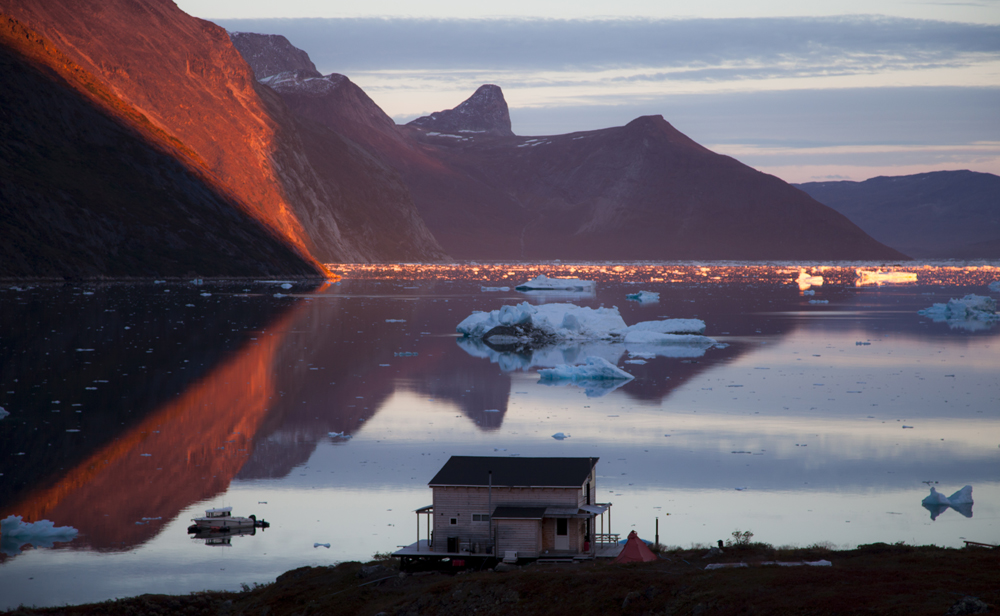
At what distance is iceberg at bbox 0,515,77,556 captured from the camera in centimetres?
1551

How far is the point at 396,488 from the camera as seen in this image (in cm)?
1912

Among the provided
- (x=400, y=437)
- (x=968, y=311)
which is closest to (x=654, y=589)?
(x=400, y=437)

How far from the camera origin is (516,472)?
15.1m

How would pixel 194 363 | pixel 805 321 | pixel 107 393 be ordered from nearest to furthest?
1. pixel 107 393
2. pixel 194 363
3. pixel 805 321

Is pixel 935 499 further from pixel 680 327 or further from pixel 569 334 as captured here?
pixel 569 334

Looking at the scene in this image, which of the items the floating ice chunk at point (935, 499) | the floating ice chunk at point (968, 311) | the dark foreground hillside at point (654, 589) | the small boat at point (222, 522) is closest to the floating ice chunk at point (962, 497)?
the floating ice chunk at point (935, 499)

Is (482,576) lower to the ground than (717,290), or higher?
lower

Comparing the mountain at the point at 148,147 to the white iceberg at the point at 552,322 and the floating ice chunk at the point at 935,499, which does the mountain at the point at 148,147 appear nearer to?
the white iceberg at the point at 552,322

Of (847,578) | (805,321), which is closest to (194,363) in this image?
(847,578)

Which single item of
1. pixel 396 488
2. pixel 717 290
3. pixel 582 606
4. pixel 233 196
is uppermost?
pixel 233 196

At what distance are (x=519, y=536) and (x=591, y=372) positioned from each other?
2056cm

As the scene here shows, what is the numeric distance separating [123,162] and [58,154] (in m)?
6.03

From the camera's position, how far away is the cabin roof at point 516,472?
48.2ft

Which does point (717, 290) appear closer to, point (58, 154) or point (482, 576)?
point (58, 154)
